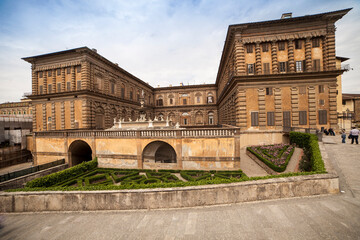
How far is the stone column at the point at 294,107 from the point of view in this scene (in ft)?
67.8

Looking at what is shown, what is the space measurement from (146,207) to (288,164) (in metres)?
11.7

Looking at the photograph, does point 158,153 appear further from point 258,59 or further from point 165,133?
point 258,59

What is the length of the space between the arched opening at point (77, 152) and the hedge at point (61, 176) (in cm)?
327

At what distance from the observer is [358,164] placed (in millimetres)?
9508

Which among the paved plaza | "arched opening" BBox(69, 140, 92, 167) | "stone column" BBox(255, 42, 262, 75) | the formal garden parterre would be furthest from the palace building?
the paved plaza

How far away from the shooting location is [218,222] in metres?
5.75

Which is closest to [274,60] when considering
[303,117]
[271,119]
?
[271,119]

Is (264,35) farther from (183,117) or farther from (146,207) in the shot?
(183,117)

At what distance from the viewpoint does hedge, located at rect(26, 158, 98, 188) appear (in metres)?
10.5

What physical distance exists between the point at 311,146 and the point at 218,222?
34.5 feet

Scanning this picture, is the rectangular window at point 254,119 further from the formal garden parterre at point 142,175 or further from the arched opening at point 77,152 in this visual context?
the arched opening at point 77,152

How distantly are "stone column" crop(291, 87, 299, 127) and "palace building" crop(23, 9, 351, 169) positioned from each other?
0.13m

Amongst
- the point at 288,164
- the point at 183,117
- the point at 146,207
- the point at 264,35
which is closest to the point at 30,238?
the point at 146,207

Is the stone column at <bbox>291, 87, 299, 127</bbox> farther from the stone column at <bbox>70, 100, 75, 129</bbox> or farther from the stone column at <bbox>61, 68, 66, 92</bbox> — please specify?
the stone column at <bbox>61, 68, 66, 92</bbox>
